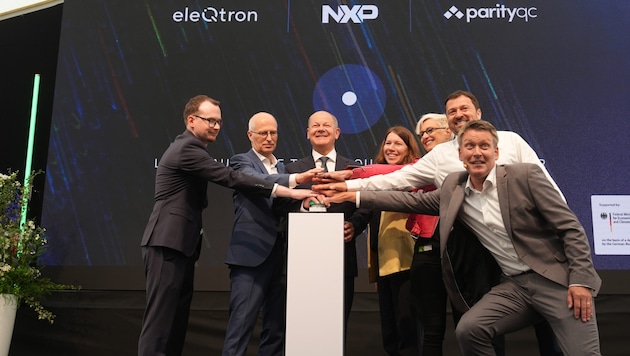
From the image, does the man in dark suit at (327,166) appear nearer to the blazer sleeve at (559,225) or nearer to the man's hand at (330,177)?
the man's hand at (330,177)

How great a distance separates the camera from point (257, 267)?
3.34 meters

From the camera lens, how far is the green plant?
438cm

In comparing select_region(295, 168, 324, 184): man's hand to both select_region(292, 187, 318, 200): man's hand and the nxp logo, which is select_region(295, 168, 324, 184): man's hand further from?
the nxp logo

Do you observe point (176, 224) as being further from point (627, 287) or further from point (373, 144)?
point (627, 287)

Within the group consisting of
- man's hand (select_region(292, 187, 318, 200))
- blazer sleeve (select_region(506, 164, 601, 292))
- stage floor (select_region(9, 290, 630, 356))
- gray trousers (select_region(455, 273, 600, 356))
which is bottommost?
stage floor (select_region(9, 290, 630, 356))

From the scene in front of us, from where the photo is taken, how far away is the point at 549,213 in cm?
257

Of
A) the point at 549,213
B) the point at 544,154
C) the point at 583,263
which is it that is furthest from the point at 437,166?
the point at 544,154

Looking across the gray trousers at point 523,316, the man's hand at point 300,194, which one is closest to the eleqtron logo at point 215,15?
the man's hand at point 300,194

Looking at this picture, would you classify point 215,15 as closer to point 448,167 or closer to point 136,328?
point 136,328

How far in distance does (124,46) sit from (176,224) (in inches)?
93.0

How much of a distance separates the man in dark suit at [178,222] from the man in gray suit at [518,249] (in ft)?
2.82

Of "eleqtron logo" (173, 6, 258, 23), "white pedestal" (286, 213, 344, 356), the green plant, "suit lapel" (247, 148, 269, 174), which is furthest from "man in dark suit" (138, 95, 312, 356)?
"eleqtron logo" (173, 6, 258, 23)

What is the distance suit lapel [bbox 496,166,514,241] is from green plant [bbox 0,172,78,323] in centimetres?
336

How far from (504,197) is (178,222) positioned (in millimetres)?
1696
